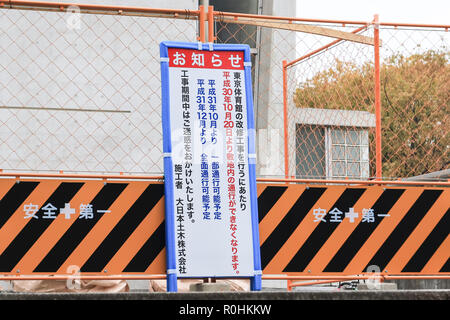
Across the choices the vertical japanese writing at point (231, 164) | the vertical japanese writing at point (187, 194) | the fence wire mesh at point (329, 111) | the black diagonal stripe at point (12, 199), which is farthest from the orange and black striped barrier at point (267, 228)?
the fence wire mesh at point (329, 111)

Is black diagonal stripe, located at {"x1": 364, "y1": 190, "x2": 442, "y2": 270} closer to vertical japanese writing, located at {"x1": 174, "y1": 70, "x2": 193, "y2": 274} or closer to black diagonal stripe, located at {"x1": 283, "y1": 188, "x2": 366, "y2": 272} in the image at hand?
black diagonal stripe, located at {"x1": 283, "y1": 188, "x2": 366, "y2": 272}

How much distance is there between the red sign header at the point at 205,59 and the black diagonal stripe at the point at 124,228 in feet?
3.30

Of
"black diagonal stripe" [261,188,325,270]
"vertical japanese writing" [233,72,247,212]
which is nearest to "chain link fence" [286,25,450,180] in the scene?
"black diagonal stripe" [261,188,325,270]

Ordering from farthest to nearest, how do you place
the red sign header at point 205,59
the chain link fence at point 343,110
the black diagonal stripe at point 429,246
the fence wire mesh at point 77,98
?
the fence wire mesh at point 77,98 → the chain link fence at point 343,110 → the black diagonal stripe at point 429,246 → the red sign header at point 205,59

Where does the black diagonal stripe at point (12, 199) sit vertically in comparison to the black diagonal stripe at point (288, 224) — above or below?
above

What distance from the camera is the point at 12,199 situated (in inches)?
212

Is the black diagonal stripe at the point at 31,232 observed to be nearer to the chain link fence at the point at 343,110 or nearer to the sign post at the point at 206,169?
the sign post at the point at 206,169

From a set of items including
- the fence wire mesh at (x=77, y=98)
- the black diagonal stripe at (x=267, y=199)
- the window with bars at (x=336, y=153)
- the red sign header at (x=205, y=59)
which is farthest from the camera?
the window with bars at (x=336, y=153)

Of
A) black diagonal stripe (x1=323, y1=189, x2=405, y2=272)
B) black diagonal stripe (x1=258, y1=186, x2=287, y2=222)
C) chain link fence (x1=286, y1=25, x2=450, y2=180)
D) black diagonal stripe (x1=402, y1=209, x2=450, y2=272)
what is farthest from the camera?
chain link fence (x1=286, y1=25, x2=450, y2=180)

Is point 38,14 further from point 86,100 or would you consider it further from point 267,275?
point 267,275

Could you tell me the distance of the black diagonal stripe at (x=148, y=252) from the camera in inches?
217

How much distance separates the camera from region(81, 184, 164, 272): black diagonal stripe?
545cm

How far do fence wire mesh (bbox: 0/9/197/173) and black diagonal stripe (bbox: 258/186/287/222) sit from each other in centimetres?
436
